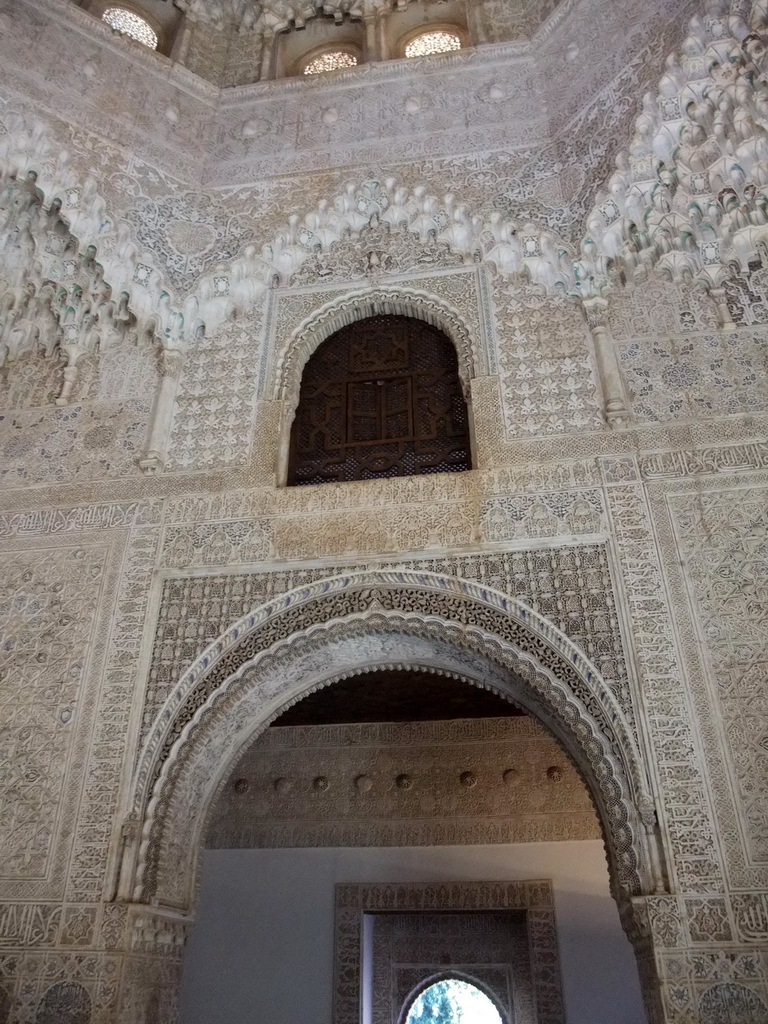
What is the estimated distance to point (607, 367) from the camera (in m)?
4.57

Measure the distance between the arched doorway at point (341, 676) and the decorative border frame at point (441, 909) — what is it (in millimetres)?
2544

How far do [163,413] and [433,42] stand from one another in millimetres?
3950

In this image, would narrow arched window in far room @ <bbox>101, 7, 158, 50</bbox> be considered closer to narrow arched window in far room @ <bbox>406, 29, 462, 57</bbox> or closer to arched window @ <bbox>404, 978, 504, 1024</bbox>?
narrow arched window in far room @ <bbox>406, 29, 462, 57</bbox>

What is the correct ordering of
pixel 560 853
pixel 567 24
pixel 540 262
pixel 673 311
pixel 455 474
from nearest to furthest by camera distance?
pixel 455 474, pixel 673 311, pixel 540 262, pixel 567 24, pixel 560 853

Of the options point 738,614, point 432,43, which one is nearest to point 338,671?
point 738,614

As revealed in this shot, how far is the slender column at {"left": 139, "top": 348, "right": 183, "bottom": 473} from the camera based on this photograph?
475cm

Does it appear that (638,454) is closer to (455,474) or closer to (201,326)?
(455,474)

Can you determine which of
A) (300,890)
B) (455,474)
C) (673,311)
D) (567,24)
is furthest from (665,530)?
(300,890)

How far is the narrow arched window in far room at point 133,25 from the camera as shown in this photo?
6371 millimetres

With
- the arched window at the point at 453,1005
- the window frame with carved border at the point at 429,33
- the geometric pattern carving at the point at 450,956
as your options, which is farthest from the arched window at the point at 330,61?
the arched window at the point at 453,1005

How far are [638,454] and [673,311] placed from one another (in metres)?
1.07

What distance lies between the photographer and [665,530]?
13.2 ft

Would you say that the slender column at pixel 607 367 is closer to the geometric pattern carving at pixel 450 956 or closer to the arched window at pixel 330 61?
the arched window at pixel 330 61

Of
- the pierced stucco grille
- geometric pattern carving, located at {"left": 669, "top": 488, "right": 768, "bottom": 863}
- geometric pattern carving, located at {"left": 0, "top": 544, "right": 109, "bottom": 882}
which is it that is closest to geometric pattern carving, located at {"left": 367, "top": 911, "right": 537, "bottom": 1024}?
geometric pattern carving, located at {"left": 0, "top": 544, "right": 109, "bottom": 882}
